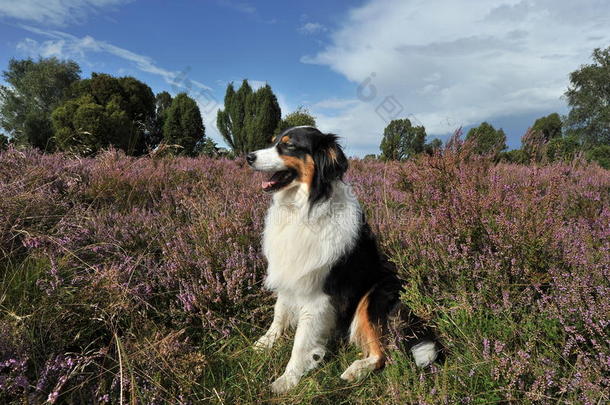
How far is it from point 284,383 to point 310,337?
12.5 inches

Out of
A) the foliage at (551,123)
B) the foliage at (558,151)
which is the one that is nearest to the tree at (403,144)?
the foliage at (558,151)

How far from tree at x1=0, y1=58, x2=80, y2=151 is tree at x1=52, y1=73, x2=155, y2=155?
6345 millimetres

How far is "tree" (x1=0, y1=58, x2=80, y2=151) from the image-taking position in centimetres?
3066

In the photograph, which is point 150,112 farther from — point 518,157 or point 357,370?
point 357,370

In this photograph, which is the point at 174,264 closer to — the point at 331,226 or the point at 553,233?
the point at 331,226

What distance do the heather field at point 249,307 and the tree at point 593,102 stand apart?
39.4 m

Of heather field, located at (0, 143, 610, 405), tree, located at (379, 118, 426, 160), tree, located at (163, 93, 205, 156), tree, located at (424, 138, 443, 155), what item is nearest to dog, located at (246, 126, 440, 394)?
heather field, located at (0, 143, 610, 405)

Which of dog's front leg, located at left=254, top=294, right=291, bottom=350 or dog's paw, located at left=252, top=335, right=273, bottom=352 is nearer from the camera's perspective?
dog's paw, located at left=252, top=335, right=273, bottom=352

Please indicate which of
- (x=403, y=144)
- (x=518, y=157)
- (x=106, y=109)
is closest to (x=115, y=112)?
(x=106, y=109)

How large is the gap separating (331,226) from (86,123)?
20631mm

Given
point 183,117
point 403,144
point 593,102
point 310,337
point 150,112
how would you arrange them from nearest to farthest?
point 310,337, point 403,144, point 183,117, point 150,112, point 593,102

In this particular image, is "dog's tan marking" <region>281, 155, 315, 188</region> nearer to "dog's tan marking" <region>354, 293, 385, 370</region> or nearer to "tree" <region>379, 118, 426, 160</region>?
"dog's tan marking" <region>354, 293, 385, 370</region>

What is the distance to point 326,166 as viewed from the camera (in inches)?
97.6

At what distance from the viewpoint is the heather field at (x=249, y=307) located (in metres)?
1.52
